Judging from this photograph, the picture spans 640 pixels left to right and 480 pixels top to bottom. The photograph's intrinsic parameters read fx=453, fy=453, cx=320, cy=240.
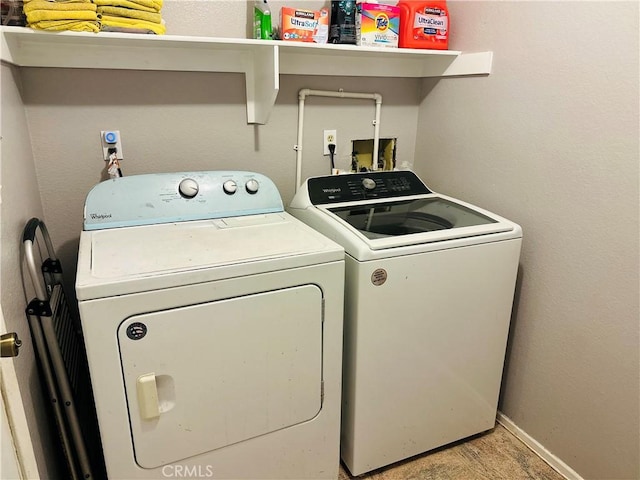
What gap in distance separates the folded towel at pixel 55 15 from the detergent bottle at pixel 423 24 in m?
1.21

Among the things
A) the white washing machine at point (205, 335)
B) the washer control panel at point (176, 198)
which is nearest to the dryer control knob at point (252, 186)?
the washer control panel at point (176, 198)

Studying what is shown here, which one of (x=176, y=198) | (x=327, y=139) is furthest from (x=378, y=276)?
(x=327, y=139)

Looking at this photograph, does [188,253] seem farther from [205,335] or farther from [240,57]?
[240,57]

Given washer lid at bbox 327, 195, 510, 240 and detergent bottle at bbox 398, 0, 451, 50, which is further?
detergent bottle at bbox 398, 0, 451, 50

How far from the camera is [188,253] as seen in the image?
1292 millimetres

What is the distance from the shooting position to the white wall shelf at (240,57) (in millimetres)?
1511

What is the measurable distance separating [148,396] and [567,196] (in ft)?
4.84

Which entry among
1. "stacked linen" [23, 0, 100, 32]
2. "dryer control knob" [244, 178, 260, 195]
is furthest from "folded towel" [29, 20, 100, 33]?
"dryer control knob" [244, 178, 260, 195]

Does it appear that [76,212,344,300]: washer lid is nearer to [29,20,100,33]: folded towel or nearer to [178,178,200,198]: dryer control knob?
[178,178,200,198]: dryer control knob

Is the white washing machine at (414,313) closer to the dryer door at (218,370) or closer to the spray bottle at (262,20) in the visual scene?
the dryer door at (218,370)

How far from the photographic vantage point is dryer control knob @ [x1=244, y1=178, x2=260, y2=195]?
5.64ft

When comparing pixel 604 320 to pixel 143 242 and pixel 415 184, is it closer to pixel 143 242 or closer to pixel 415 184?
pixel 415 184

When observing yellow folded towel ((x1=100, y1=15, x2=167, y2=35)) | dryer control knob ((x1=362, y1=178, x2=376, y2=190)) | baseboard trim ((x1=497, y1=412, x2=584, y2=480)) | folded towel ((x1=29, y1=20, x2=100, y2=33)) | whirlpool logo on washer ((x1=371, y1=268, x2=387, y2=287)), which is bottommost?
baseboard trim ((x1=497, y1=412, x2=584, y2=480))

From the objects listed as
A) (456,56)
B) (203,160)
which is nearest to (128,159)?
(203,160)
